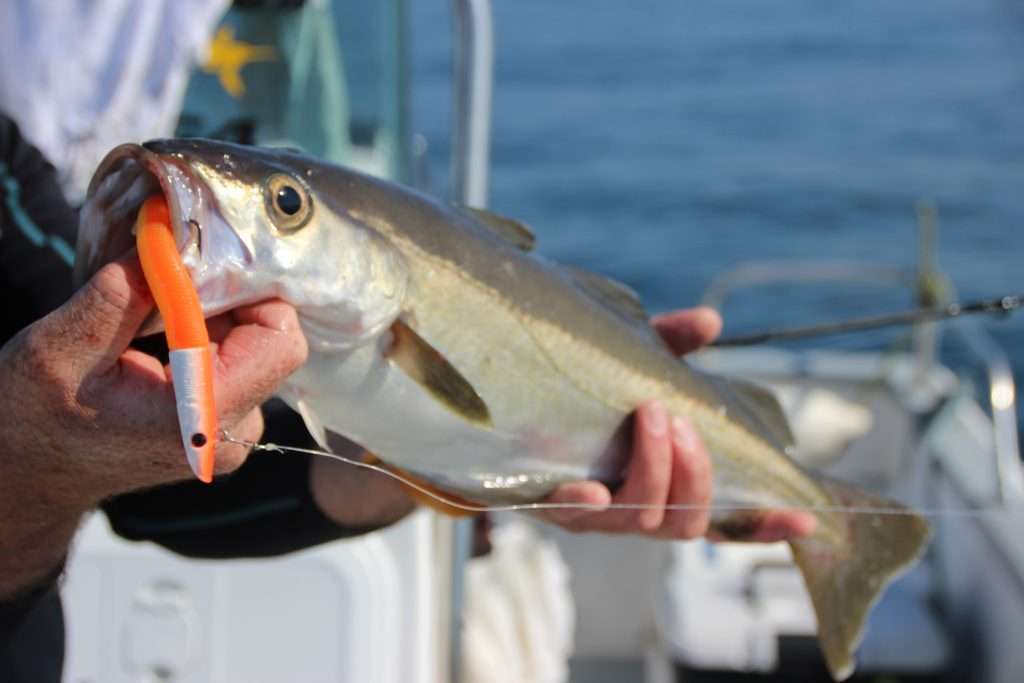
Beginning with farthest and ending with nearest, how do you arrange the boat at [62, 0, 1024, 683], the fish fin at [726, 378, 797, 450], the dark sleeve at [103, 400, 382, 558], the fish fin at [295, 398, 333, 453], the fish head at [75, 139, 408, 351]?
the boat at [62, 0, 1024, 683] < the fish fin at [726, 378, 797, 450] < the dark sleeve at [103, 400, 382, 558] < the fish fin at [295, 398, 333, 453] < the fish head at [75, 139, 408, 351]

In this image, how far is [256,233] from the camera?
1.48 m

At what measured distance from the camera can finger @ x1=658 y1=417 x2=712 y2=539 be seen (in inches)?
80.0

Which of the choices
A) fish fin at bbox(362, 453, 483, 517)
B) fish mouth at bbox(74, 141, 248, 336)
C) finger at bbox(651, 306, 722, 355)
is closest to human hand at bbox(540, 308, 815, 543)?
fish fin at bbox(362, 453, 483, 517)

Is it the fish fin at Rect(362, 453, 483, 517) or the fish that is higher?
the fish

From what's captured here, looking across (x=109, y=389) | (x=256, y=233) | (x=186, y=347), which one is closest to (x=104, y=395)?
(x=109, y=389)

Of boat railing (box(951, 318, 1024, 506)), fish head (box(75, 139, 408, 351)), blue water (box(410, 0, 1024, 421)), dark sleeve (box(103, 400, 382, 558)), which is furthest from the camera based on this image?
blue water (box(410, 0, 1024, 421))

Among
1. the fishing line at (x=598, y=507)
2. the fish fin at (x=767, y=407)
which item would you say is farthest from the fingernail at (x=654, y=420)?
the fish fin at (x=767, y=407)

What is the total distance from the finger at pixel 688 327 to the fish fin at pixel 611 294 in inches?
9.6

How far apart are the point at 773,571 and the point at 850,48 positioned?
54.4 feet

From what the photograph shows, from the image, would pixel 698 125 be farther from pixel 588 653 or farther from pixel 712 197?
pixel 588 653

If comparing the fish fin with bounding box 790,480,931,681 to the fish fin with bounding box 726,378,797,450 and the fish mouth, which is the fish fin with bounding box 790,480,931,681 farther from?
the fish mouth

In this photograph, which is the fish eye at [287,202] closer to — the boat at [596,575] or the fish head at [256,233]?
the fish head at [256,233]

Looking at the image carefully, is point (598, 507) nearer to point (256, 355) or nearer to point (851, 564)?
point (851, 564)

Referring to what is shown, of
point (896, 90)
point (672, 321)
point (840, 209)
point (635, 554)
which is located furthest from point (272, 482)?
point (896, 90)
